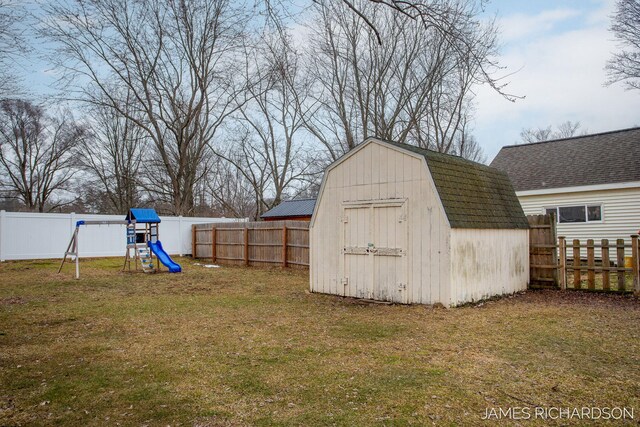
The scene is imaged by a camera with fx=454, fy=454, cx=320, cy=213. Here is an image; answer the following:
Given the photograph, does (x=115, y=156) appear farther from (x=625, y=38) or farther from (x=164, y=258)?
(x=625, y=38)

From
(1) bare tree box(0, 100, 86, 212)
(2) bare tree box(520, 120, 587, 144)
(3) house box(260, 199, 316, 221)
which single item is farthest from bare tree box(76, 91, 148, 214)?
(2) bare tree box(520, 120, 587, 144)

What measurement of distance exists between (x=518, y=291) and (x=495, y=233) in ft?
6.04

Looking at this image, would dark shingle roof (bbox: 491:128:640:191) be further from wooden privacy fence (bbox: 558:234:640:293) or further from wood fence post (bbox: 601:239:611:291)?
wood fence post (bbox: 601:239:611:291)

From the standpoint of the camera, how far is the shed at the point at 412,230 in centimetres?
838

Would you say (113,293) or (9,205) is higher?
(9,205)

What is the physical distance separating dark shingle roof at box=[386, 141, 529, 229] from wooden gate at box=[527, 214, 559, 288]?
1.17 ft

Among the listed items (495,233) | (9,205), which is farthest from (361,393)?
(9,205)

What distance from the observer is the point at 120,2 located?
21.9 metres

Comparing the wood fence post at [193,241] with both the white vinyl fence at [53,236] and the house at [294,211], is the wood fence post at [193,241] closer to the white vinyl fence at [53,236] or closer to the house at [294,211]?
the white vinyl fence at [53,236]

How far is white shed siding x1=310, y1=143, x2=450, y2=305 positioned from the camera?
27.3 ft

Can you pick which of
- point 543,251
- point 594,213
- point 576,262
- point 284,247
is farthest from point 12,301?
point 594,213

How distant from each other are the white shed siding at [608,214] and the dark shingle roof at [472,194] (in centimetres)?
709

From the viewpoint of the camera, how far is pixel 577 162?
58.5 ft

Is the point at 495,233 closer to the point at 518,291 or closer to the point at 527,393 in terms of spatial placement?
the point at 518,291
